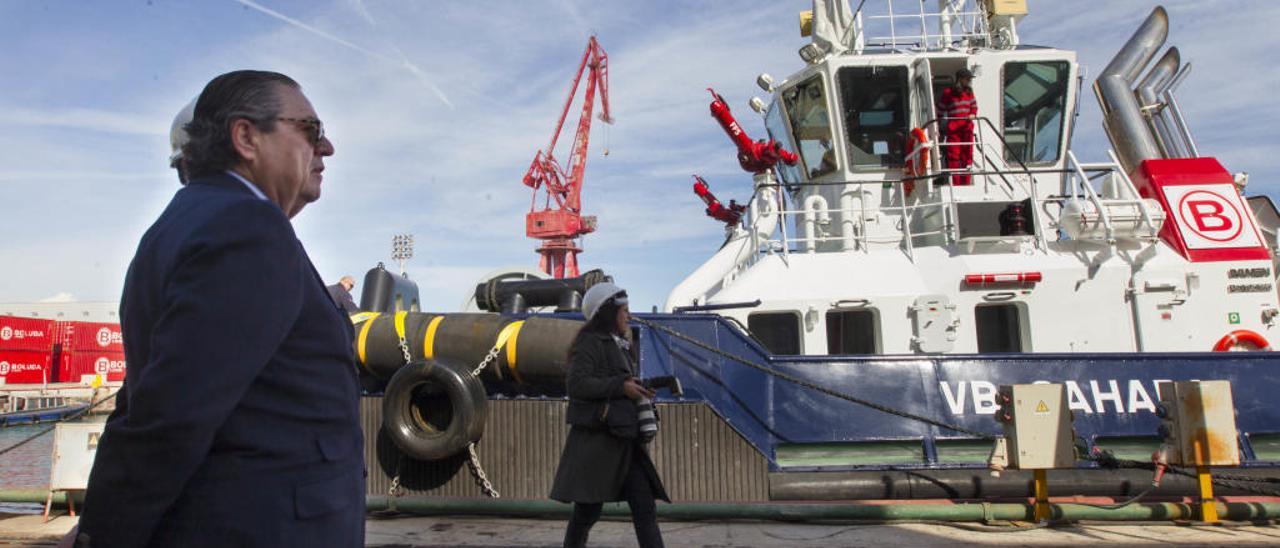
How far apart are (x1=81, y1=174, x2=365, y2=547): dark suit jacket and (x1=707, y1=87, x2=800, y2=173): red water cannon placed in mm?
7475

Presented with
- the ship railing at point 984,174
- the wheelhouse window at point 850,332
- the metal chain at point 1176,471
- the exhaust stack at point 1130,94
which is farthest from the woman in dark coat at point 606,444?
the exhaust stack at point 1130,94

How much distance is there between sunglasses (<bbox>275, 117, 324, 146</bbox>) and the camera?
4.93 ft

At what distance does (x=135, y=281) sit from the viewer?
1.35 meters

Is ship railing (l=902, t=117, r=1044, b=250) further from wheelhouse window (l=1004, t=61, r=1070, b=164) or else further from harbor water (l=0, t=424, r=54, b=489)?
harbor water (l=0, t=424, r=54, b=489)

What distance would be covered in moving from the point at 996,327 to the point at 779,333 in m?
1.84

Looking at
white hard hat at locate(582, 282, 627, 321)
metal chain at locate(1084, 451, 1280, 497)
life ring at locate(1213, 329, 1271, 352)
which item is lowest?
metal chain at locate(1084, 451, 1280, 497)

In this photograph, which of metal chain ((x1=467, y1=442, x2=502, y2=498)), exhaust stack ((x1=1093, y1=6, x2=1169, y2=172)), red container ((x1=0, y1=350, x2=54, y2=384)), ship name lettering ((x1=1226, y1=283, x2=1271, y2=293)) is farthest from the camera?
red container ((x1=0, y1=350, x2=54, y2=384))

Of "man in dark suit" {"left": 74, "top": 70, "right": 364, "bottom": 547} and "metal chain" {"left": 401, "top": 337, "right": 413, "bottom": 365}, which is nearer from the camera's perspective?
"man in dark suit" {"left": 74, "top": 70, "right": 364, "bottom": 547}

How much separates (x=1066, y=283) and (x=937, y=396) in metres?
1.60

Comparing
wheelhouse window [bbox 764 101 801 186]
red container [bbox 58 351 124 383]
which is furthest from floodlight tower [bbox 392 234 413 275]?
wheelhouse window [bbox 764 101 801 186]

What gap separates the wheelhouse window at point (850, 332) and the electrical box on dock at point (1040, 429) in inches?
75.1

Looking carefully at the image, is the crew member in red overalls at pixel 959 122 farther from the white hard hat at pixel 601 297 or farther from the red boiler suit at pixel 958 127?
the white hard hat at pixel 601 297

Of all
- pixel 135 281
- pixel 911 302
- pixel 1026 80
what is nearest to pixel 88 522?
pixel 135 281

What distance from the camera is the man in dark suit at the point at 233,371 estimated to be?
1196 millimetres
